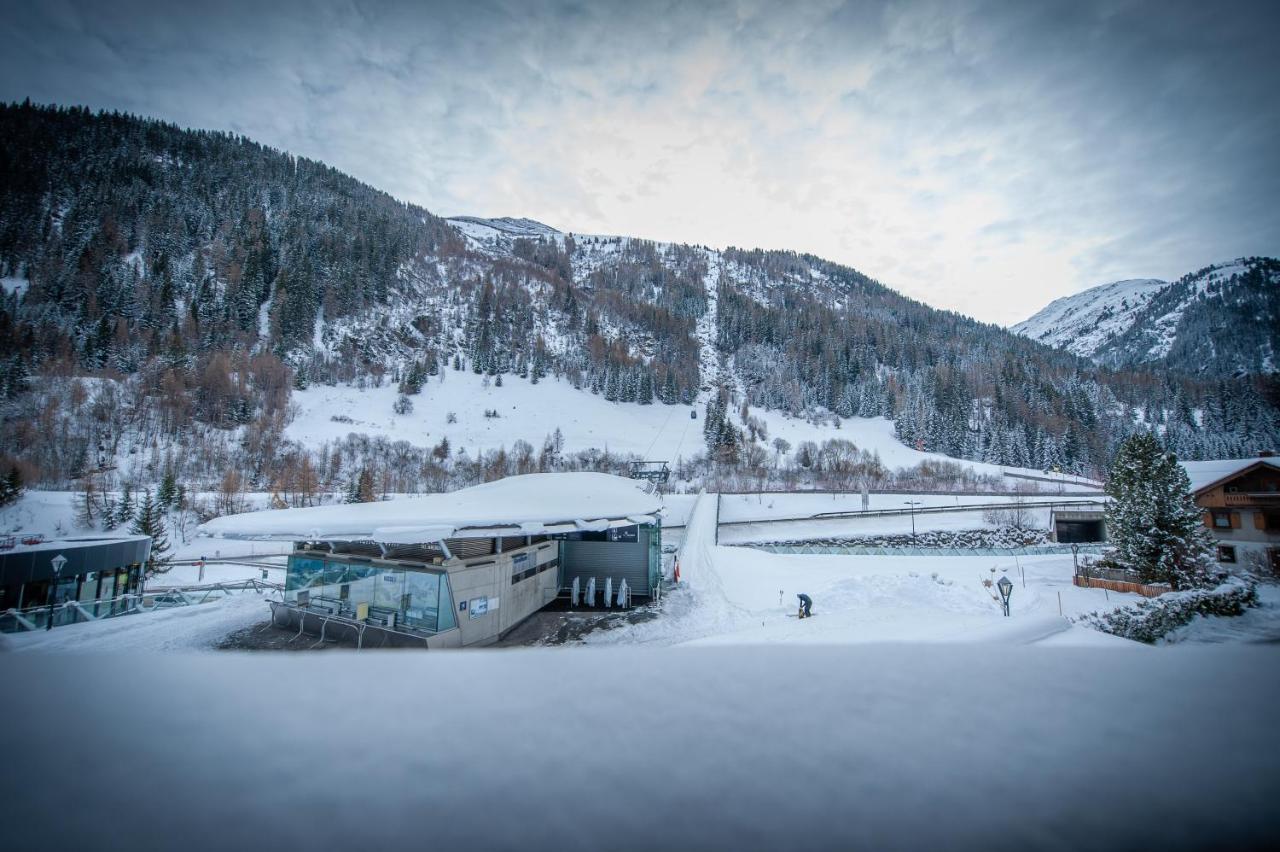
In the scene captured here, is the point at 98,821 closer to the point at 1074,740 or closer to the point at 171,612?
the point at 1074,740

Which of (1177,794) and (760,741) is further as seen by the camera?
(760,741)

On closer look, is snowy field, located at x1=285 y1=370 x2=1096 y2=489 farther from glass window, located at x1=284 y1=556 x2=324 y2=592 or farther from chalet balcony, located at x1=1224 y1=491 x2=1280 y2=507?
chalet balcony, located at x1=1224 y1=491 x2=1280 y2=507

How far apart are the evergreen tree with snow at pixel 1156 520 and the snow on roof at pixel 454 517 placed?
781 centimetres

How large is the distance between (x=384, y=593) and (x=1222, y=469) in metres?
10.1

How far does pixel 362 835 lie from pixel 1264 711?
1220 mm

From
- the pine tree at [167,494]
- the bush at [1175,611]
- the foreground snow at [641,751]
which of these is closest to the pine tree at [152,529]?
the pine tree at [167,494]

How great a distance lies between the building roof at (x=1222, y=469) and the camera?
3397 millimetres

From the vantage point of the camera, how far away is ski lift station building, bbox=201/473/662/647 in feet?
23.4

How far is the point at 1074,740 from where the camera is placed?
2.05 feet

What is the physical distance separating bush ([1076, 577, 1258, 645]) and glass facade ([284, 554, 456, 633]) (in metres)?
7.80

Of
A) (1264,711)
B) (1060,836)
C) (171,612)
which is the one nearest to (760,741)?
(1060,836)

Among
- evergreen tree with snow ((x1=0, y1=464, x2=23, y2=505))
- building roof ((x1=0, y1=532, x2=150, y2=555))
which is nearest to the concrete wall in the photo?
building roof ((x1=0, y1=532, x2=150, y2=555))

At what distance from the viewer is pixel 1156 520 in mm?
6637

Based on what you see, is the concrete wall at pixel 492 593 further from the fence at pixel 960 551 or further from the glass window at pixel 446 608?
the fence at pixel 960 551
